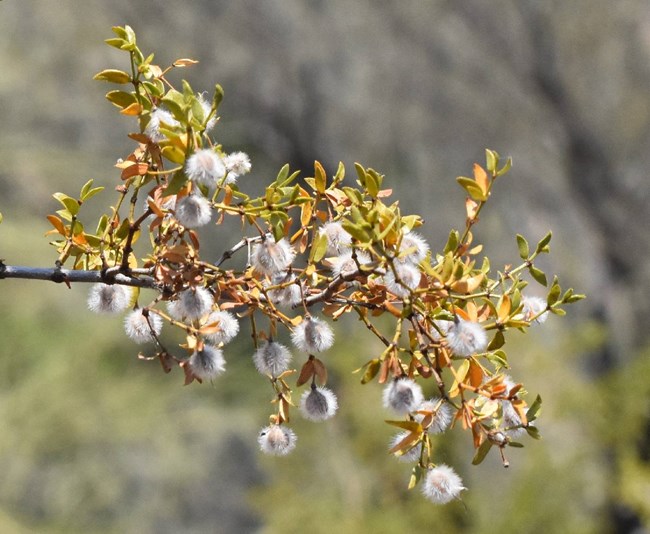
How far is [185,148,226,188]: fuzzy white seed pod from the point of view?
508mm

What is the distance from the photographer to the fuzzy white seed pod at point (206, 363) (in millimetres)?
578

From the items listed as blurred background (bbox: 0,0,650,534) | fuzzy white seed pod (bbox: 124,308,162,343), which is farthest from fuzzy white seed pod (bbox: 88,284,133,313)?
blurred background (bbox: 0,0,650,534)

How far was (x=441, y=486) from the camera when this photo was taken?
59 cm

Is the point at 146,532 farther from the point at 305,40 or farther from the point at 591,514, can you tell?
the point at 305,40

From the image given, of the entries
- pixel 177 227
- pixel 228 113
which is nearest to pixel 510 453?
pixel 228 113

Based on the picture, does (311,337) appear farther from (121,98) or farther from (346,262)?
(121,98)

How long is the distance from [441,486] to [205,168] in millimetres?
293

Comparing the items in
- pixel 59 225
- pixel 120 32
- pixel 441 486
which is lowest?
pixel 441 486

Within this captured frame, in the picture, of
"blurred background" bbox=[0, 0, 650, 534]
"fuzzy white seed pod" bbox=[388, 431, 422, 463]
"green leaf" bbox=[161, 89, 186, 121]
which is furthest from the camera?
"blurred background" bbox=[0, 0, 650, 534]

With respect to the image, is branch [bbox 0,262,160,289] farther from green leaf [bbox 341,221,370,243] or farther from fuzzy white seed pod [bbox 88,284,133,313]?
green leaf [bbox 341,221,370,243]

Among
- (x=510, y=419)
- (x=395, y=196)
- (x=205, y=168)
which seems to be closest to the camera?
(x=205, y=168)

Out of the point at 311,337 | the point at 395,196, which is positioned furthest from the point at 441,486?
the point at 395,196

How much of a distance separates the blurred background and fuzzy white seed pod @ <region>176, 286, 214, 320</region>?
2.64m

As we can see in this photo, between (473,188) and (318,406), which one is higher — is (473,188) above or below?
above
